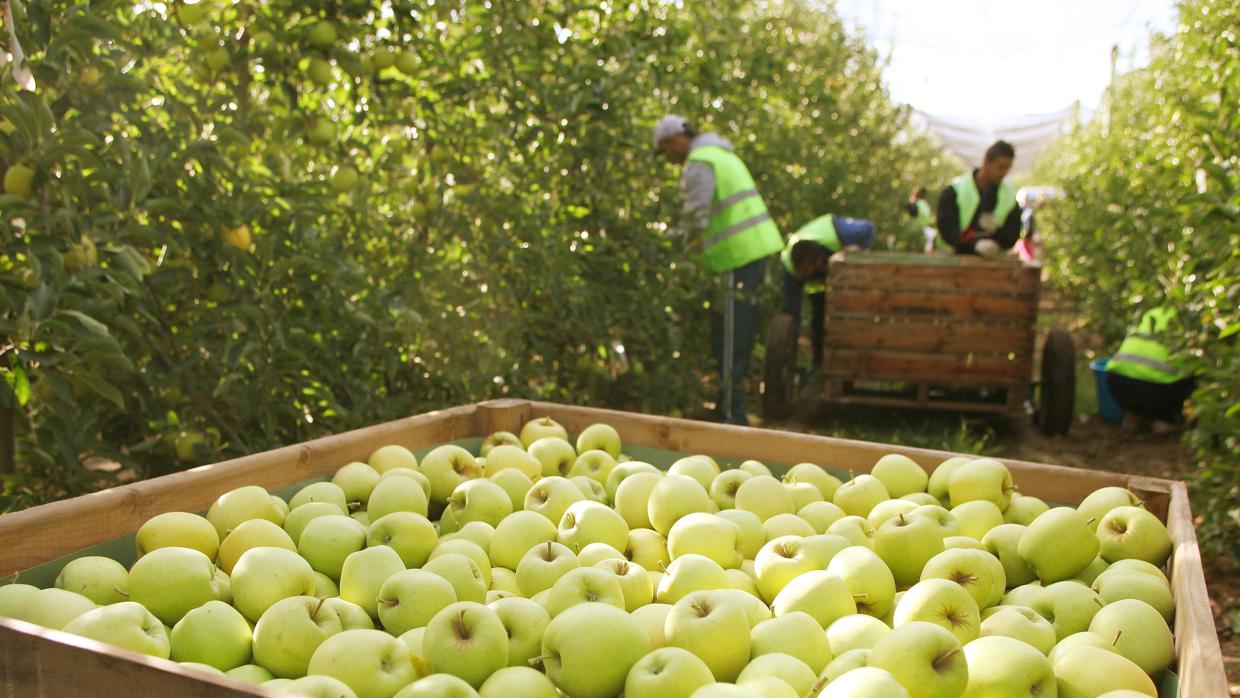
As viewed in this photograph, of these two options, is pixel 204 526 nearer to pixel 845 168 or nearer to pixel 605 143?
pixel 605 143

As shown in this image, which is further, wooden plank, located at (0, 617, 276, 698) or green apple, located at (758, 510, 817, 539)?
green apple, located at (758, 510, 817, 539)

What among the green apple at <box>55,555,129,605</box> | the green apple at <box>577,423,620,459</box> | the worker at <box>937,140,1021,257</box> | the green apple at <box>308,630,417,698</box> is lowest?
the green apple at <box>308,630,417,698</box>

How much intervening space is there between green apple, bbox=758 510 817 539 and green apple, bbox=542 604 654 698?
26.2 inches

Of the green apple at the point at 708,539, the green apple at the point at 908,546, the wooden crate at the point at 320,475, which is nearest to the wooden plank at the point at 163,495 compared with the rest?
the wooden crate at the point at 320,475

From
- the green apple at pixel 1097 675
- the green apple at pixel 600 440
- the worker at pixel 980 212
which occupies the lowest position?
the green apple at pixel 1097 675

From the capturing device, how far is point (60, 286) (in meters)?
2.46

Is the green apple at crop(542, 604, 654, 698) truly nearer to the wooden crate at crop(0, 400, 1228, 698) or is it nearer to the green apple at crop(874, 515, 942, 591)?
the wooden crate at crop(0, 400, 1228, 698)

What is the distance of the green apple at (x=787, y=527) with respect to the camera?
2.09 metres

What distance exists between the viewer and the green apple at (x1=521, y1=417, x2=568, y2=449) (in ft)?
9.09

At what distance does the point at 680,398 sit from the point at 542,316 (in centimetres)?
127

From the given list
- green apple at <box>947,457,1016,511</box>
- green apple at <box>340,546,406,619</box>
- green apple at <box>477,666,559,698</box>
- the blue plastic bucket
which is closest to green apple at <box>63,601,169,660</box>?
green apple at <box>340,546,406,619</box>

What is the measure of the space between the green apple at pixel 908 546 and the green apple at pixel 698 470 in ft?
1.81

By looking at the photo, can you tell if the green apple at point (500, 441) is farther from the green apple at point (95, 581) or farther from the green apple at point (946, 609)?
the green apple at point (946, 609)

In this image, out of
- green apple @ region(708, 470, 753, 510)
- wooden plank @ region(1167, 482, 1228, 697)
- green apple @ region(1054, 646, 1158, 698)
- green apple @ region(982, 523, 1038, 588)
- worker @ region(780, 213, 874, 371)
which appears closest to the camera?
wooden plank @ region(1167, 482, 1228, 697)
